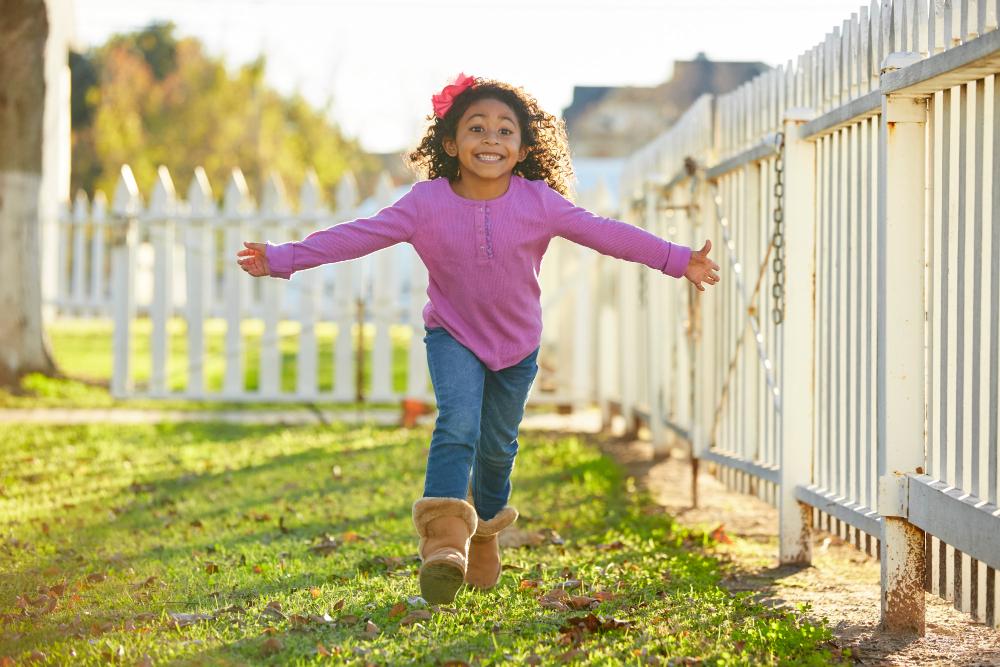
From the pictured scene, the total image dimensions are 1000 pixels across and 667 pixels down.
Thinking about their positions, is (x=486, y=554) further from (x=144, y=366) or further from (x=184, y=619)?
(x=144, y=366)

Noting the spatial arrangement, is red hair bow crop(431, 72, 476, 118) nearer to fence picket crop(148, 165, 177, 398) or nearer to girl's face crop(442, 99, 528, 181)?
girl's face crop(442, 99, 528, 181)

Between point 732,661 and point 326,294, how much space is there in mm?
6616

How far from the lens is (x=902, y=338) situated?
2.86 metres

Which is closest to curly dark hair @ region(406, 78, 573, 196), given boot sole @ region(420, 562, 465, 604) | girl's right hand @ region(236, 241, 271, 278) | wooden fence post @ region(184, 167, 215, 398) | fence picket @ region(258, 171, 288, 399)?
girl's right hand @ region(236, 241, 271, 278)

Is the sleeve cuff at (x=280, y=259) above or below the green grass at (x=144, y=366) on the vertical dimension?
above

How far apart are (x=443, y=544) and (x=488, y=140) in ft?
4.40

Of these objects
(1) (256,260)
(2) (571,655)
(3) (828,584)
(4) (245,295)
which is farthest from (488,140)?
(4) (245,295)

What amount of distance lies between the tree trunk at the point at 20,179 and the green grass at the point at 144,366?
393 mm

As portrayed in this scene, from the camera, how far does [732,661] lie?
98.2 inches

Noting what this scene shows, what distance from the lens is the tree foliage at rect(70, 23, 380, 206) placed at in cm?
2469

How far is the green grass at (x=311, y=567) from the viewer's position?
2600 mm

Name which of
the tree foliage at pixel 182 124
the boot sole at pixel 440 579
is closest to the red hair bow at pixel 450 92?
the boot sole at pixel 440 579

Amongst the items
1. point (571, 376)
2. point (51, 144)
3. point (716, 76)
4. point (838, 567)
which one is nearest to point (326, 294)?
point (571, 376)

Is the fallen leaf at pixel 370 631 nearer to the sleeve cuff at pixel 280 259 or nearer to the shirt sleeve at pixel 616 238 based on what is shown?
the sleeve cuff at pixel 280 259
